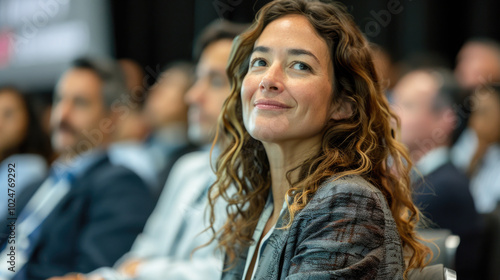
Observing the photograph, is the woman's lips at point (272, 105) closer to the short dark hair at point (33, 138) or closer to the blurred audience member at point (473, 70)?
the short dark hair at point (33, 138)

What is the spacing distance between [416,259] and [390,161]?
260 mm

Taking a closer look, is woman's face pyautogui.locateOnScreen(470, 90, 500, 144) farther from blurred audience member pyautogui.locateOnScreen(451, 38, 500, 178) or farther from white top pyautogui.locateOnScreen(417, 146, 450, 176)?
white top pyautogui.locateOnScreen(417, 146, 450, 176)

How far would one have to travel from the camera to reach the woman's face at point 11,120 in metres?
3.12

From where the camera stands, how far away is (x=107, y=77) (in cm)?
293

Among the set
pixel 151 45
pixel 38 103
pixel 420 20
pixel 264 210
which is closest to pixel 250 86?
pixel 264 210

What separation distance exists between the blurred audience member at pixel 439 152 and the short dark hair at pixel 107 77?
4.61 feet

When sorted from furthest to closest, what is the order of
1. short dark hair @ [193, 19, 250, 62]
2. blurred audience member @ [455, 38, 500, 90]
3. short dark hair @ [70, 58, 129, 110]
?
blurred audience member @ [455, 38, 500, 90], short dark hair @ [70, 58, 129, 110], short dark hair @ [193, 19, 250, 62]

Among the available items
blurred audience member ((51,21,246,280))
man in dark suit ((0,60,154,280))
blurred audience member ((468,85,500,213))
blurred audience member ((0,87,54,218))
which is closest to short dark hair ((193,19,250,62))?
blurred audience member ((51,21,246,280))

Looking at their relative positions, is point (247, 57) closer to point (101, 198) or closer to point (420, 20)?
point (101, 198)

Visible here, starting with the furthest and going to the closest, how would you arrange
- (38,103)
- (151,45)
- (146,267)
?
(151,45) < (38,103) < (146,267)

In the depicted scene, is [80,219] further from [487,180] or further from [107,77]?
[487,180]

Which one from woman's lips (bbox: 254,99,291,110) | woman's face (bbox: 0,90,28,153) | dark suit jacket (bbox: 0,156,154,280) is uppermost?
woman's lips (bbox: 254,99,291,110)

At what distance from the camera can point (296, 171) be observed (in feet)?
4.70

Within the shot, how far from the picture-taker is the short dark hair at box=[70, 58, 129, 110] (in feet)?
9.46
